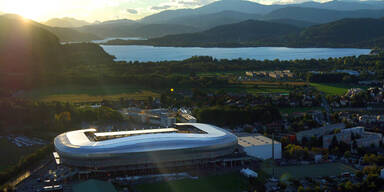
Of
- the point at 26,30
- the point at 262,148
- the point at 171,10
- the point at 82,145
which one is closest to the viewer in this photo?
the point at 82,145

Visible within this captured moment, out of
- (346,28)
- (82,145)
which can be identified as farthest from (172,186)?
(346,28)

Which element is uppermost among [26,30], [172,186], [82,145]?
[26,30]

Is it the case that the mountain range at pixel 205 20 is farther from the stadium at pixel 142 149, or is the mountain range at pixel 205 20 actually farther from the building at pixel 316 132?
the stadium at pixel 142 149

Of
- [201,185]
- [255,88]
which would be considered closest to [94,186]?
[201,185]

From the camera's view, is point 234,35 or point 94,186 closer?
point 94,186

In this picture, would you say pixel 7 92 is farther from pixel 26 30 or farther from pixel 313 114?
pixel 26 30

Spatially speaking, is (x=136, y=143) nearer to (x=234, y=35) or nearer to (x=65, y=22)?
(x=234, y=35)

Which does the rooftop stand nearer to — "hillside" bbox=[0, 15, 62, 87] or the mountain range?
"hillside" bbox=[0, 15, 62, 87]

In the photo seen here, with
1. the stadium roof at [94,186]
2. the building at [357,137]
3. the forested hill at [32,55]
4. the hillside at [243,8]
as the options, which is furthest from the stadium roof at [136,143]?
the hillside at [243,8]
